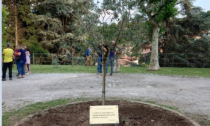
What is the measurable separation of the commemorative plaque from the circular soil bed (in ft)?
1.94

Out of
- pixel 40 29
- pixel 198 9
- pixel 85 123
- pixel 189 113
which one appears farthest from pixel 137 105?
pixel 40 29

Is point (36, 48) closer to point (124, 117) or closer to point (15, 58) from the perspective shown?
point (15, 58)

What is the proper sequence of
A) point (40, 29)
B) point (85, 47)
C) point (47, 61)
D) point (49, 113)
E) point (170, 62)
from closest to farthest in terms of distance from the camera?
1. point (85, 47)
2. point (49, 113)
3. point (170, 62)
4. point (47, 61)
5. point (40, 29)

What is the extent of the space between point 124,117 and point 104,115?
0.86 m

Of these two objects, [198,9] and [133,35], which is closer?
[133,35]

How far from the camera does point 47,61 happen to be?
23578mm

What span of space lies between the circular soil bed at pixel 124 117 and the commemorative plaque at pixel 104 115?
59 cm

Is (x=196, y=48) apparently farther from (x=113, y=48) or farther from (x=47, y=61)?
(x=113, y=48)

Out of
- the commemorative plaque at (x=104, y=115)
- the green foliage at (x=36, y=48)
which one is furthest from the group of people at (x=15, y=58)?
the green foliage at (x=36, y=48)

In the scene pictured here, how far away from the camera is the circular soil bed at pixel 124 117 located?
330cm

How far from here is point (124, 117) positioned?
3502mm

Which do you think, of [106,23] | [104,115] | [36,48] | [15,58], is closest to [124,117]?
[104,115]

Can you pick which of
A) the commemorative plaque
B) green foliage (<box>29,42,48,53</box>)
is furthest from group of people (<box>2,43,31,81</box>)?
green foliage (<box>29,42,48,53</box>)

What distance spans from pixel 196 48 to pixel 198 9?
183 inches
